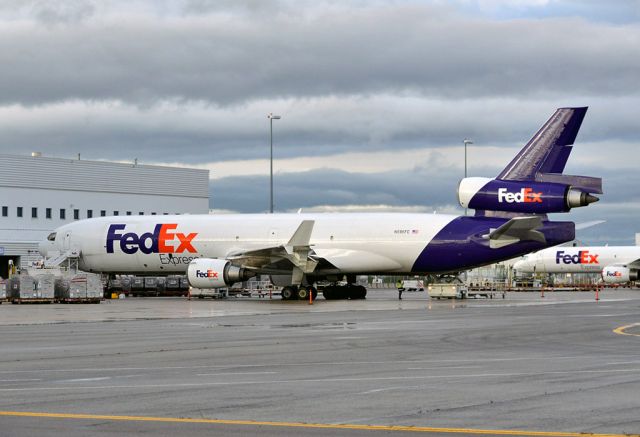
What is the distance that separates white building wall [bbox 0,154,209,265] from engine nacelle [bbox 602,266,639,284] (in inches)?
1572

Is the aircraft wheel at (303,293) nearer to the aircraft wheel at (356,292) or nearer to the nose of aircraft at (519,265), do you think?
the aircraft wheel at (356,292)

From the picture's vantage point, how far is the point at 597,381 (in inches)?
605

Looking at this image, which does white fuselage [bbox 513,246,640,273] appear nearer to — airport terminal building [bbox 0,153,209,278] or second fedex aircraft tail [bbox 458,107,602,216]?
airport terminal building [bbox 0,153,209,278]

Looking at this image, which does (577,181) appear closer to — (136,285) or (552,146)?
(552,146)

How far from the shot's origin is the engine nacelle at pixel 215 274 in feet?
177

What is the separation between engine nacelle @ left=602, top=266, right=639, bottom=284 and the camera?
97188 mm

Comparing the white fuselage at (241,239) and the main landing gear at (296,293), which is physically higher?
the white fuselage at (241,239)

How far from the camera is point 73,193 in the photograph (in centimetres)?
9569

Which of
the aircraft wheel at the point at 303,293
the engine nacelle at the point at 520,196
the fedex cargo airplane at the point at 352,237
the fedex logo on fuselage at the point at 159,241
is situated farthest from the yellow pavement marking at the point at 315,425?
the fedex logo on fuselage at the point at 159,241

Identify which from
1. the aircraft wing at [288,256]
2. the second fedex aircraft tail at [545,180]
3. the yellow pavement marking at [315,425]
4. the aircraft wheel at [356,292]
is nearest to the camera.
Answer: the yellow pavement marking at [315,425]

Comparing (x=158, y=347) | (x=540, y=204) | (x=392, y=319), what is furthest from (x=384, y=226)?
(x=158, y=347)

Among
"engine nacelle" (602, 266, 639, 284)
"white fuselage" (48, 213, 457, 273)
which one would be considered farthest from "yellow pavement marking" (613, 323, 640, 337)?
"engine nacelle" (602, 266, 639, 284)

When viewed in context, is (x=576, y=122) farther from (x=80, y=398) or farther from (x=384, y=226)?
(x=80, y=398)

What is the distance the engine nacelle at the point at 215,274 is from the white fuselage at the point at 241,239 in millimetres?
1685
